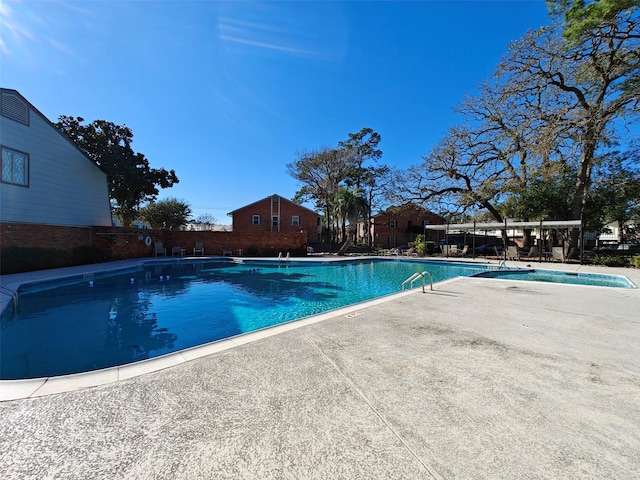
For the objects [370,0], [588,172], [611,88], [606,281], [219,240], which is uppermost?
[611,88]

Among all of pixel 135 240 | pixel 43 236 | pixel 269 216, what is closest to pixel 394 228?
pixel 269 216

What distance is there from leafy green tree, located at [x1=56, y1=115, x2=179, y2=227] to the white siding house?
5.79 ft

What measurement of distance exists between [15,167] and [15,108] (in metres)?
2.55

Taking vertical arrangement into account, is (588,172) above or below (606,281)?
above

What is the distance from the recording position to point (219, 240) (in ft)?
69.0

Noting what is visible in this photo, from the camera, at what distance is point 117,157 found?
1684cm

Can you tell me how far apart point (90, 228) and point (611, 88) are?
3188 centimetres

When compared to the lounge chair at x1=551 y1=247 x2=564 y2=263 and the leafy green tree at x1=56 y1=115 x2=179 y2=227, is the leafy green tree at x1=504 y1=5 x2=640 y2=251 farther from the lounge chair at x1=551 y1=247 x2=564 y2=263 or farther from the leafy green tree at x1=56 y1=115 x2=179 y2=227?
the leafy green tree at x1=56 y1=115 x2=179 y2=227

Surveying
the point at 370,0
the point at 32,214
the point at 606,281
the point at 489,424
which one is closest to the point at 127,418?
the point at 489,424

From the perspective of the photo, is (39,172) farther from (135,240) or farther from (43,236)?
(135,240)

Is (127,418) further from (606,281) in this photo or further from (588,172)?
(588,172)

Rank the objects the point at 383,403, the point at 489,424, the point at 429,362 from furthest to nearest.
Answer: the point at 429,362, the point at 383,403, the point at 489,424

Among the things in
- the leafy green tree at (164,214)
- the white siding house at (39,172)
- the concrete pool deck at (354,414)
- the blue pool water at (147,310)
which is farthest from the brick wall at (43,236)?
the leafy green tree at (164,214)

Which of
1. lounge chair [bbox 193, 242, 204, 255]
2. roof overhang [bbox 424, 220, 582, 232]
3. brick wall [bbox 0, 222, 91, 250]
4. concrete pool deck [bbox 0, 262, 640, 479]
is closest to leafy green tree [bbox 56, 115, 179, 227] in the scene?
brick wall [bbox 0, 222, 91, 250]
